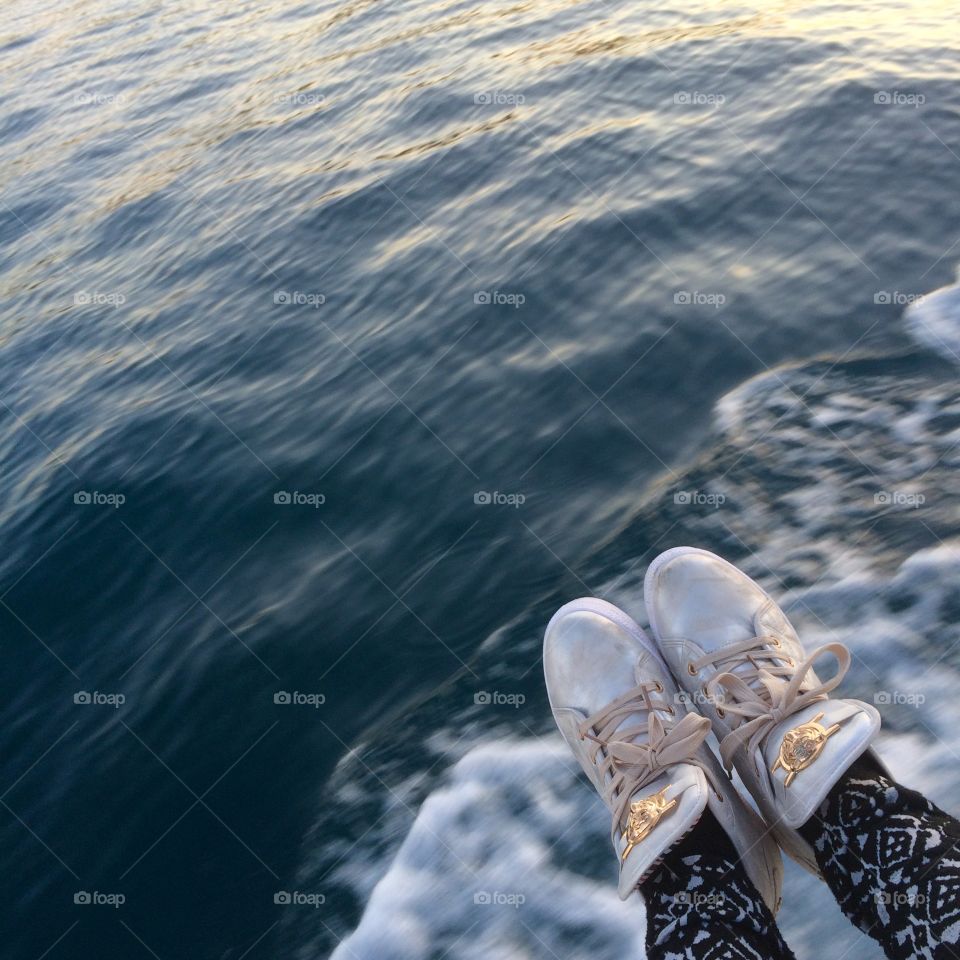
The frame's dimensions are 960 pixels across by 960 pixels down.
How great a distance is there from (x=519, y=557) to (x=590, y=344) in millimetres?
1438

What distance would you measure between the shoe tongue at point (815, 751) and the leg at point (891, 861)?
7 cm

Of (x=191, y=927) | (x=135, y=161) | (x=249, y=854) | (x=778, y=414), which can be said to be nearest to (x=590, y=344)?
(x=778, y=414)

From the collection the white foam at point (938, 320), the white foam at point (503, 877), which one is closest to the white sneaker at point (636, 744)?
the white foam at point (503, 877)

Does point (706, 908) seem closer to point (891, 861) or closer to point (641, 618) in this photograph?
point (891, 861)

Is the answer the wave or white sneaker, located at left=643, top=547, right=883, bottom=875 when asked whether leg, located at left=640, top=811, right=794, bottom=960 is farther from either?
the wave

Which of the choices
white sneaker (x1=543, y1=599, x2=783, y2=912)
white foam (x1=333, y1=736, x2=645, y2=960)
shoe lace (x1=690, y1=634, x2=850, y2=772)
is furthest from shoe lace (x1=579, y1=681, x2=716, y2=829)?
white foam (x1=333, y1=736, x2=645, y2=960)

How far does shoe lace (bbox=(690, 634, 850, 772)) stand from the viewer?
2.46m

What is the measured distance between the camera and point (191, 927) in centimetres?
291

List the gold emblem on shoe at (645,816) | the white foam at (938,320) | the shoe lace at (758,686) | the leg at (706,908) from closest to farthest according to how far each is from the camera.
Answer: the leg at (706,908)
the gold emblem on shoe at (645,816)
the shoe lace at (758,686)
the white foam at (938,320)

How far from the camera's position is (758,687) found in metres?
2.72

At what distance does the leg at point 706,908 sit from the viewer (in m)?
2.06

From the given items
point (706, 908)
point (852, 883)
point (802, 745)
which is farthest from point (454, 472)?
point (852, 883)

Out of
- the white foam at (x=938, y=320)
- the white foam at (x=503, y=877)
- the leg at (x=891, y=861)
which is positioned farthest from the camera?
the white foam at (x=938, y=320)

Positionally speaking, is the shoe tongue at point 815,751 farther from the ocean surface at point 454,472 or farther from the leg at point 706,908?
the ocean surface at point 454,472
